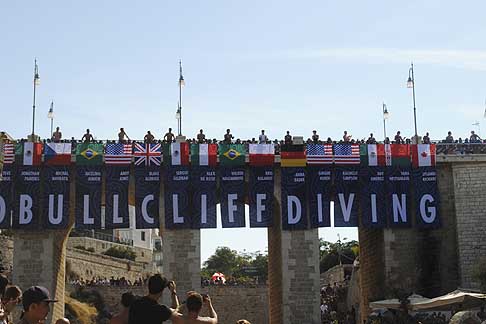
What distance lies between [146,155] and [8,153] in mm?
4873

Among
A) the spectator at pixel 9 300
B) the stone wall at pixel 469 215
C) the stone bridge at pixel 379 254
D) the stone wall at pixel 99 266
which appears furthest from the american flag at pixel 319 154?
the stone wall at pixel 99 266

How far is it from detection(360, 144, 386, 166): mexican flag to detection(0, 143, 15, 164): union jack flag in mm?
12615

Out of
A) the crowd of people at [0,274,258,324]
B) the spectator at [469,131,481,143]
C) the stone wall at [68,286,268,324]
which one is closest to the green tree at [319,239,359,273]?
the stone wall at [68,286,268,324]

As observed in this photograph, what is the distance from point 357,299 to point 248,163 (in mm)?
10804

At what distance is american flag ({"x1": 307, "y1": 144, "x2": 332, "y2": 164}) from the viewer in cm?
2895

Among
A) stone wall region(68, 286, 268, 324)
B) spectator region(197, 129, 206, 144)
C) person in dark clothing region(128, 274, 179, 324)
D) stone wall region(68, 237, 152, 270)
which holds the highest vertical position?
spectator region(197, 129, 206, 144)

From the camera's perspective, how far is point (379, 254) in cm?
2988

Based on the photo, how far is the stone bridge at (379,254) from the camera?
27922mm

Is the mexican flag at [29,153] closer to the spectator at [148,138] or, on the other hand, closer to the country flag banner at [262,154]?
the spectator at [148,138]

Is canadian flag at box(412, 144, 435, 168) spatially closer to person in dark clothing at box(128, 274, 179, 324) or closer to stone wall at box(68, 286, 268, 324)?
stone wall at box(68, 286, 268, 324)

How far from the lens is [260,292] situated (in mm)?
42250

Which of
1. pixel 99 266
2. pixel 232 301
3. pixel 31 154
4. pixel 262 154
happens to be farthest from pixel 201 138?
pixel 99 266

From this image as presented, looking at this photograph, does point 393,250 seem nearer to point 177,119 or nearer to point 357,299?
point 357,299

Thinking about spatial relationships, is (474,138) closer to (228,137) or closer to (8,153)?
(228,137)
